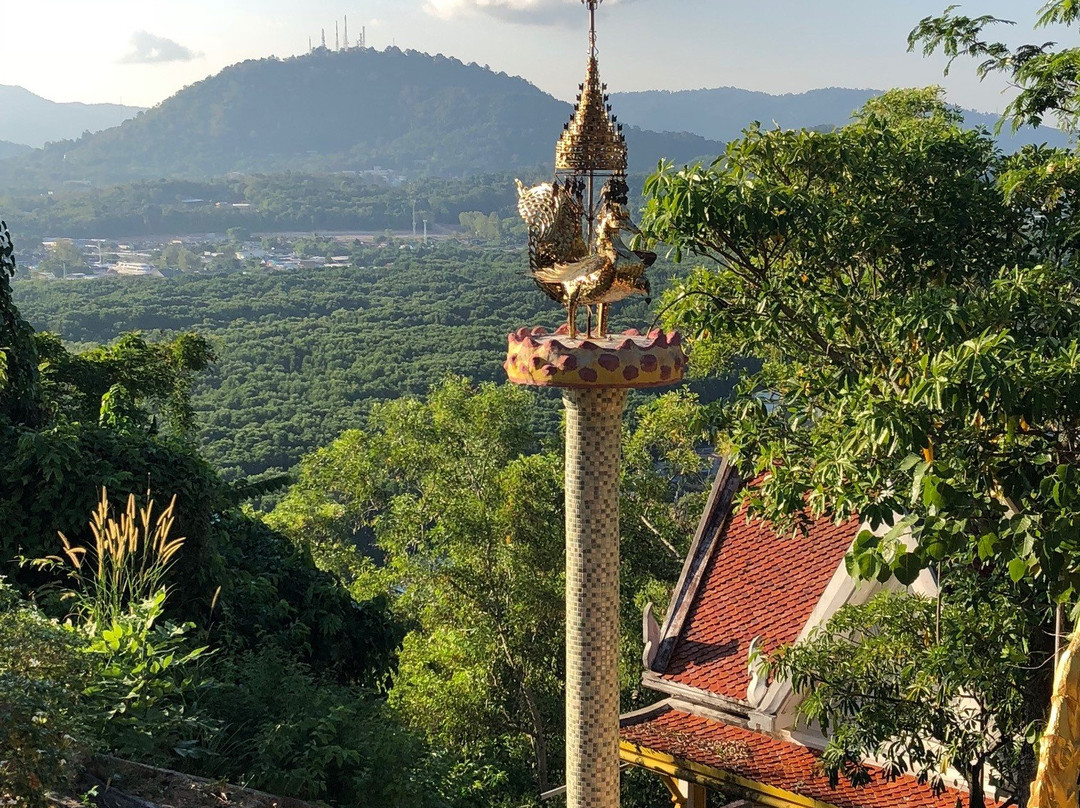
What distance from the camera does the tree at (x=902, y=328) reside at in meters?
5.20

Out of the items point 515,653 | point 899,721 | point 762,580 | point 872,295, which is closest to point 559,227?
point 872,295

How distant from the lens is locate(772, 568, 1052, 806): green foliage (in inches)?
252

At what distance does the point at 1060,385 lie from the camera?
16.8 feet

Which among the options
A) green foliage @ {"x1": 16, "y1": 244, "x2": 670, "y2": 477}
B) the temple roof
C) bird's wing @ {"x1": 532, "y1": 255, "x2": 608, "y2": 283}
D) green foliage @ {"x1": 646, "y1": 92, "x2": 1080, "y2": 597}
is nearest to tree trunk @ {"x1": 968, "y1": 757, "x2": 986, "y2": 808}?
the temple roof

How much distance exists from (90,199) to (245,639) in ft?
520

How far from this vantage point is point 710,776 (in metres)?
9.09

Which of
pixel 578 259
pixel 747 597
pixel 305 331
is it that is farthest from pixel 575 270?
pixel 305 331

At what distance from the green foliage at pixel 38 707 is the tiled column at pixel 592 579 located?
285cm

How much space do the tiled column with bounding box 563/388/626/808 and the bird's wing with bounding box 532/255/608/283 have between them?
2.31 feet

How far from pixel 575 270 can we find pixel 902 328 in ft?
7.23

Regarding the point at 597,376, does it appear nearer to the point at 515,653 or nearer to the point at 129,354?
the point at 515,653

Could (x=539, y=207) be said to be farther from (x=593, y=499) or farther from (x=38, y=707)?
(x=38, y=707)

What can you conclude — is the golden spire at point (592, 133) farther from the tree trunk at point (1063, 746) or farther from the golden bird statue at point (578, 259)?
the tree trunk at point (1063, 746)

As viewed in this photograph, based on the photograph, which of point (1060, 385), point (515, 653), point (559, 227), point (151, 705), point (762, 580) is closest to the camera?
point (1060, 385)
